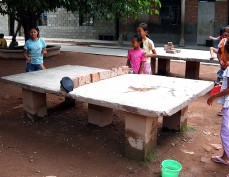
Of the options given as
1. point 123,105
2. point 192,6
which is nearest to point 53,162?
point 123,105

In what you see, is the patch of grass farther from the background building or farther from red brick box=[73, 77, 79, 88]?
the background building

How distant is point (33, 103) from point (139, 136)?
198 cm

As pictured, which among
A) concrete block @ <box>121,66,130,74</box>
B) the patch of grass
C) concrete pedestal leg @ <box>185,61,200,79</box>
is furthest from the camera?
concrete pedestal leg @ <box>185,61,200,79</box>

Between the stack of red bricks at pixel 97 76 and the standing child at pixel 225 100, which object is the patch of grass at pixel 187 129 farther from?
the stack of red bricks at pixel 97 76

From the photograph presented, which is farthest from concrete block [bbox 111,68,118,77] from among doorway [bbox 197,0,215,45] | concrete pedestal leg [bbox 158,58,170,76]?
doorway [bbox 197,0,215,45]

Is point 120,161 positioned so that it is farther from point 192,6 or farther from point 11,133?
point 192,6

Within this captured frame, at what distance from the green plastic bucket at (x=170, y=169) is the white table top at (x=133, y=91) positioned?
0.54 metres

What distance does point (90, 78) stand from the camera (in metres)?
4.38

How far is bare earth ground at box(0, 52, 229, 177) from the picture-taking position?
139 inches

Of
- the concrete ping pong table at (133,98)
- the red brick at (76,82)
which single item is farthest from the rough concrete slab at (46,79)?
the red brick at (76,82)

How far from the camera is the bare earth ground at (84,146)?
3.53m

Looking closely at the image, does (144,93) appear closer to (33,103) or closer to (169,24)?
(33,103)

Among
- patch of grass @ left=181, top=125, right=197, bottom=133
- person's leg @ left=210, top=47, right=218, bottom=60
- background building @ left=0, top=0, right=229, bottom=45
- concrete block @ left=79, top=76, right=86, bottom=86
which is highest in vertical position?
background building @ left=0, top=0, right=229, bottom=45

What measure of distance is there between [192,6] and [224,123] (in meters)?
13.3
